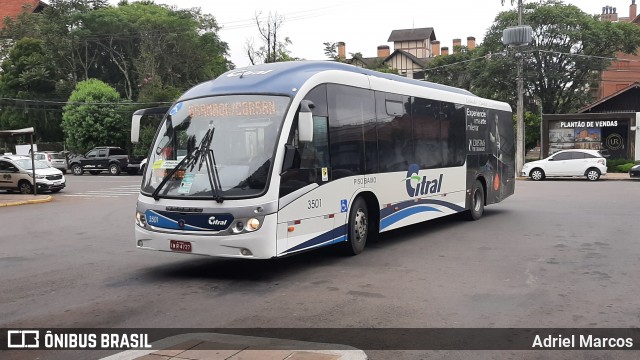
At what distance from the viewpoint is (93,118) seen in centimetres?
4697

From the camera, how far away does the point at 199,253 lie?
771cm

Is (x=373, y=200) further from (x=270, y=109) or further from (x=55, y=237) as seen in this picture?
(x=55, y=237)

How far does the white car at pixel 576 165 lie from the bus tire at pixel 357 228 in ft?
Result: 75.6

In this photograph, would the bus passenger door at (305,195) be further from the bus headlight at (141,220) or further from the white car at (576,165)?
the white car at (576,165)

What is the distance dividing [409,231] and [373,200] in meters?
2.97

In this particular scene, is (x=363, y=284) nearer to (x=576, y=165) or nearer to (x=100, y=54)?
(x=576, y=165)

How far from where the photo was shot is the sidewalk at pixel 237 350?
4.89 meters

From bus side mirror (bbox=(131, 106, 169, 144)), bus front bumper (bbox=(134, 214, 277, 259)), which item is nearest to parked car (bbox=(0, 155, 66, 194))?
bus side mirror (bbox=(131, 106, 169, 144))

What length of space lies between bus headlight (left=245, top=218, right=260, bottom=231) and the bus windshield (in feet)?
1.09

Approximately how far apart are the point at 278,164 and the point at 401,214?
152 inches

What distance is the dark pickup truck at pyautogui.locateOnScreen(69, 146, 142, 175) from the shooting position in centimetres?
4088

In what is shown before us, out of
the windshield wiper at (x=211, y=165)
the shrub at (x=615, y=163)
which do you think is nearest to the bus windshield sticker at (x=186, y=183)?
the windshield wiper at (x=211, y=165)

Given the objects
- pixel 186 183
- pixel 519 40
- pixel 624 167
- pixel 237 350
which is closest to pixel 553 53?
pixel 624 167

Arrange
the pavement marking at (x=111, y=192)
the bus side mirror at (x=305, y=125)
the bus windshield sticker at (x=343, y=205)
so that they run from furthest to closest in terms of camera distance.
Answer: the pavement marking at (x=111, y=192)
the bus windshield sticker at (x=343, y=205)
the bus side mirror at (x=305, y=125)
